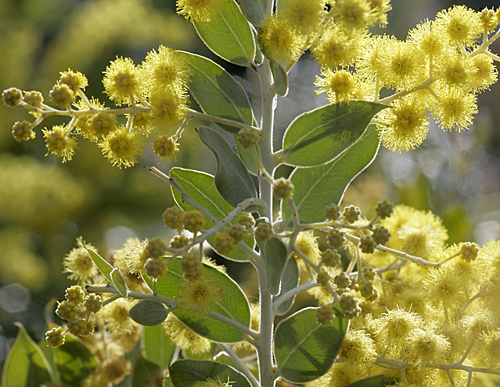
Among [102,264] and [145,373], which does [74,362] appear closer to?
[145,373]

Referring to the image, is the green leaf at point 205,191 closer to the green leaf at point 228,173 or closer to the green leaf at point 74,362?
the green leaf at point 228,173

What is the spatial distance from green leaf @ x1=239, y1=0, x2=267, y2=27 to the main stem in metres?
0.06

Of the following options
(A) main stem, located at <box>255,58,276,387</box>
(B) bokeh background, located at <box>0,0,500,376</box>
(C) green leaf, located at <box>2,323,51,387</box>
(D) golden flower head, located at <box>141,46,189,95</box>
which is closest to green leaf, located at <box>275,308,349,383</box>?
(A) main stem, located at <box>255,58,276,387</box>

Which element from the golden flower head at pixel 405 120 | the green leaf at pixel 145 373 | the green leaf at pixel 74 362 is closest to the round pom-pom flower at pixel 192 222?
the golden flower head at pixel 405 120

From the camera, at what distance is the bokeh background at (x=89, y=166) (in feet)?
5.13

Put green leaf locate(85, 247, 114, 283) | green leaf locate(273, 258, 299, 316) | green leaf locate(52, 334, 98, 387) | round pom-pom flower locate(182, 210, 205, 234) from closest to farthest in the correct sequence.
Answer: round pom-pom flower locate(182, 210, 205, 234), green leaf locate(85, 247, 114, 283), green leaf locate(273, 258, 299, 316), green leaf locate(52, 334, 98, 387)

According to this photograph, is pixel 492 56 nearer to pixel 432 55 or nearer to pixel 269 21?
pixel 432 55

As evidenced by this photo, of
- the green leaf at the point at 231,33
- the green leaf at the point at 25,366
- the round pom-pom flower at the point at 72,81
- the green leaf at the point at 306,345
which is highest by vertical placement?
the green leaf at the point at 231,33

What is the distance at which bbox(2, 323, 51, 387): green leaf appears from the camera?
96 cm

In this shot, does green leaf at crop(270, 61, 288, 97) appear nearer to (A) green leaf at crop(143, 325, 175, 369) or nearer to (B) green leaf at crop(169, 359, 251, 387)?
(B) green leaf at crop(169, 359, 251, 387)

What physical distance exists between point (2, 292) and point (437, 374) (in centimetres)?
178

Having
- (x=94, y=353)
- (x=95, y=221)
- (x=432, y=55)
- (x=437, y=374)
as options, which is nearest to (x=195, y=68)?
(x=432, y=55)

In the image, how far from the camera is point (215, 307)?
27.5 inches

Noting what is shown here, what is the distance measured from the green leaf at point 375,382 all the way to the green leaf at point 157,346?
0.44m
